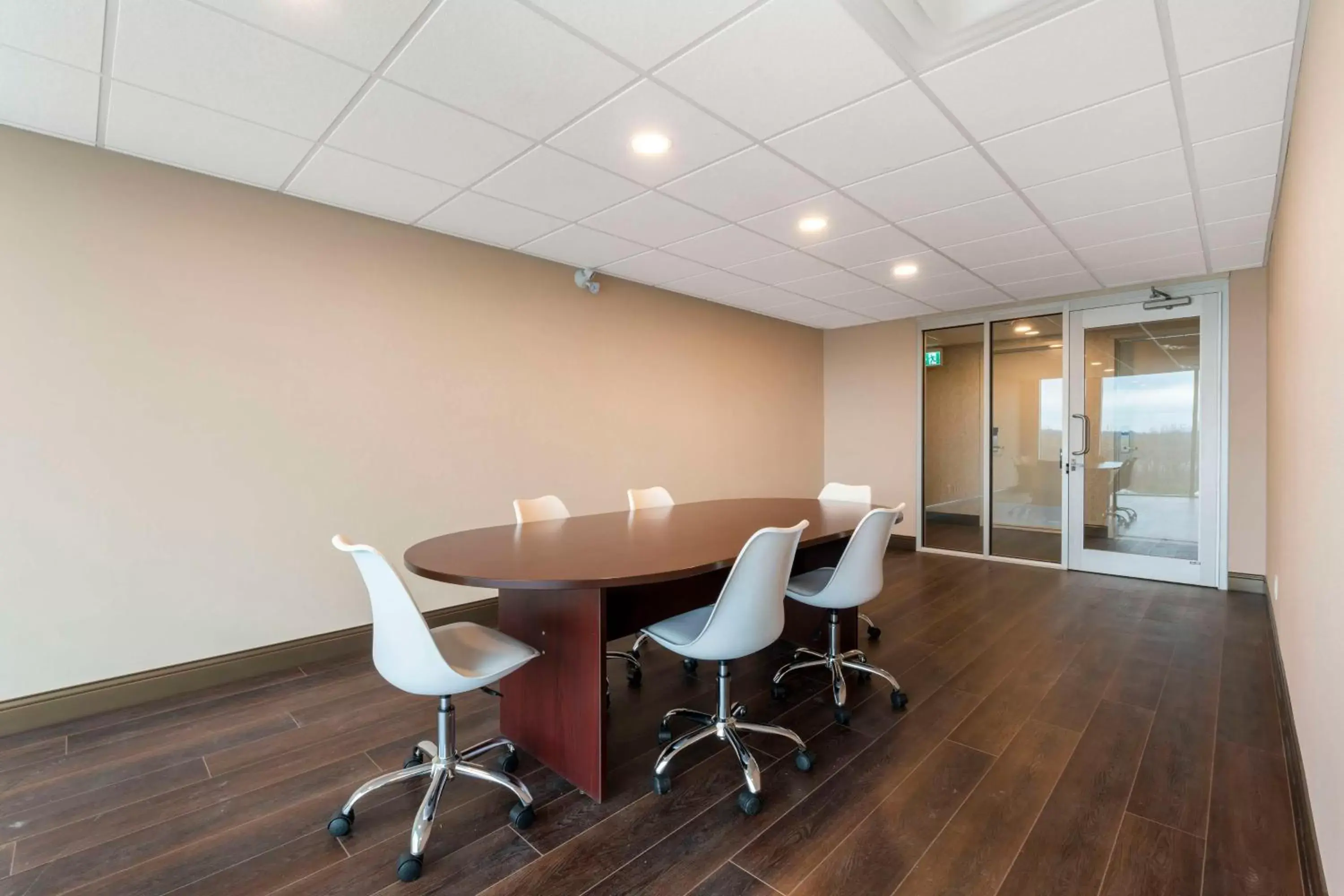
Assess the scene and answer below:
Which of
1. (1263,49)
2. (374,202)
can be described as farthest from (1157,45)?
(374,202)

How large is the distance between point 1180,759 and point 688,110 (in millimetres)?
3254

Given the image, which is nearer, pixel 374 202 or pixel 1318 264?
pixel 1318 264

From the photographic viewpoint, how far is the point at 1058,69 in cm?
203

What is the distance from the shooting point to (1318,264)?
1.75m

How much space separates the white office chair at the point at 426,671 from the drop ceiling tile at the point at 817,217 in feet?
8.86

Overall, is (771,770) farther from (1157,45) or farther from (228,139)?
(228,139)

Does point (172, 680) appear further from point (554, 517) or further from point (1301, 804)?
point (1301, 804)

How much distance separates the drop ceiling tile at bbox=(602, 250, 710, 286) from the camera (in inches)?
165

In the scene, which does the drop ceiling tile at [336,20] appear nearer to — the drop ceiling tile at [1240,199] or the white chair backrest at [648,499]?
the white chair backrest at [648,499]

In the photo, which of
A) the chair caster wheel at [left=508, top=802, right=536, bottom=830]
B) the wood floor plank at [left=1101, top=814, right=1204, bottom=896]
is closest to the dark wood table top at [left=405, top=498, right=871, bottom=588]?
the chair caster wheel at [left=508, top=802, right=536, bottom=830]

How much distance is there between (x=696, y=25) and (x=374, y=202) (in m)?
2.21

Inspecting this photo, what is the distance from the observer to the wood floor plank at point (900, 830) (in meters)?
1.67

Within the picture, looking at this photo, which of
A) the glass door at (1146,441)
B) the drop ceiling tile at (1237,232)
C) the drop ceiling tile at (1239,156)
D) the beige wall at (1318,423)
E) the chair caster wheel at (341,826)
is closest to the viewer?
the beige wall at (1318,423)

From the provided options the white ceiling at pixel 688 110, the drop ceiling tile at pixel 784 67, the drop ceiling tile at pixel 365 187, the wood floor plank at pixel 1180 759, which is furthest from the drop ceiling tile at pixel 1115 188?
the drop ceiling tile at pixel 365 187
